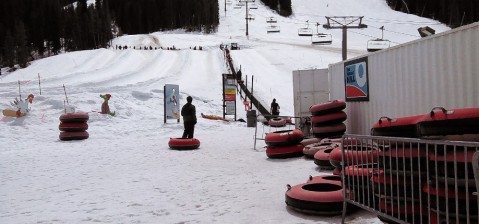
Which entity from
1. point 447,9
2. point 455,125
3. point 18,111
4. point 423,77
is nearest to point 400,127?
point 455,125

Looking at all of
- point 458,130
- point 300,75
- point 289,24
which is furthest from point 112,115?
point 289,24

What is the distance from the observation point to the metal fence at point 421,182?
2.79 metres

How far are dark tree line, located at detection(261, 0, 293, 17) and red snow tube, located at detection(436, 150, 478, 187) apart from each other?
349 feet

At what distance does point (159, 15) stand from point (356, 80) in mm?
104084

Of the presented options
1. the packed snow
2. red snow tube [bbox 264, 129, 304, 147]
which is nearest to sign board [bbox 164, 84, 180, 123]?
the packed snow

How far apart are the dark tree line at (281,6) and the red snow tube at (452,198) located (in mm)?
106386

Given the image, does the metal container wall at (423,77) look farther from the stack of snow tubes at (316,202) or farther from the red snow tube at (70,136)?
the red snow tube at (70,136)

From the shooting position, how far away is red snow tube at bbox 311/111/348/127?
31.4 feet

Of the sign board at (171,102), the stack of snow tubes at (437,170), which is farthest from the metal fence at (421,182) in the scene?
the sign board at (171,102)

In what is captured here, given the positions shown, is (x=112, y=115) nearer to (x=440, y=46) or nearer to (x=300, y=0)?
(x=440, y=46)

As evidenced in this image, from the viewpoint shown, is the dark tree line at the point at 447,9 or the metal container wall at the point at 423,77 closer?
the metal container wall at the point at 423,77

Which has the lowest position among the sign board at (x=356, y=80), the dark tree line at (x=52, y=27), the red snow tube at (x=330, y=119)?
the red snow tube at (x=330, y=119)

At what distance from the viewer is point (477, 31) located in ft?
18.9

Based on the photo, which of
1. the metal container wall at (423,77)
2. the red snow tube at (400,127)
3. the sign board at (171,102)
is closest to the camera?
the red snow tube at (400,127)
